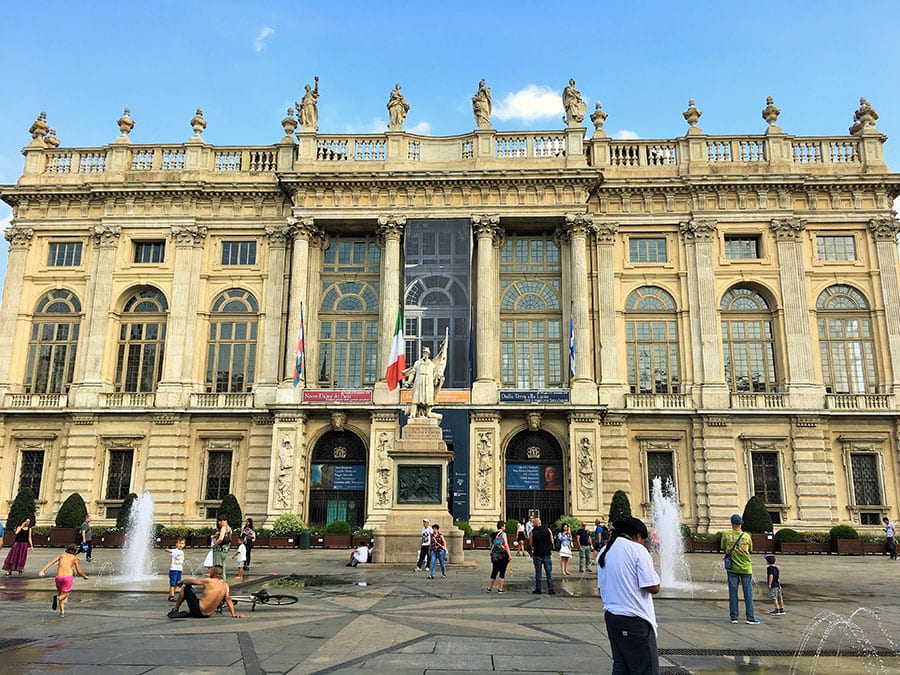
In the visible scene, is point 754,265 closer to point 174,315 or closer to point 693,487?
point 693,487

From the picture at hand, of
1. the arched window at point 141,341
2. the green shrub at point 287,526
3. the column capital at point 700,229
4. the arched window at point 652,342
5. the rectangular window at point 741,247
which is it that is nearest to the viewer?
the green shrub at point 287,526

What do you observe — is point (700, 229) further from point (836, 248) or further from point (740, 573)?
point (740, 573)

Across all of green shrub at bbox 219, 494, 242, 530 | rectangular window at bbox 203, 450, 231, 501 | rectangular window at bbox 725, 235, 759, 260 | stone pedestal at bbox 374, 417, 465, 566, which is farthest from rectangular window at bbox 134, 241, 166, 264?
rectangular window at bbox 725, 235, 759, 260

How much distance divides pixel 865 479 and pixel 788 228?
1254 centimetres

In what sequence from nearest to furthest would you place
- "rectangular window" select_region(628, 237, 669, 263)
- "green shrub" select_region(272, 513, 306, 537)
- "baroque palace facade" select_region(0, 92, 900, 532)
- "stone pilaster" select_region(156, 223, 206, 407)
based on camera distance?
"green shrub" select_region(272, 513, 306, 537), "baroque palace facade" select_region(0, 92, 900, 532), "stone pilaster" select_region(156, 223, 206, 407), "rectangular window" select_region(628, 237, 669, 263)

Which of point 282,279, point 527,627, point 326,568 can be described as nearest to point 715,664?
point 527,627

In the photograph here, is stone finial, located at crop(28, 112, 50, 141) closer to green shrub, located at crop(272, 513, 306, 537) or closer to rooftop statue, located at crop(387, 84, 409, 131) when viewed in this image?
rooftop statue, located at crop(387, 84, 409, 131)

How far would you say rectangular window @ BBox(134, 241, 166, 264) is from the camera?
1547 inches

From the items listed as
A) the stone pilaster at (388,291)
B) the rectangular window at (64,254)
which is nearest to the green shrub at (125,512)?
the stone pilaster at (388,291)

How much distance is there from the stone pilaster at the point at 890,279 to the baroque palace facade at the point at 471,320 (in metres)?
0.17

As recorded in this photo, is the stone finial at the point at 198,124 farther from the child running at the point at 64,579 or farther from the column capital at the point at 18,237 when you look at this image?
the child running at the point at 64,579

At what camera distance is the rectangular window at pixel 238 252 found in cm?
3922

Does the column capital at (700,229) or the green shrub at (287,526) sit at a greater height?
the column capital at (700,229)

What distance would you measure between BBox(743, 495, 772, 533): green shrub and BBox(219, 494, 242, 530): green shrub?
2201 cm
